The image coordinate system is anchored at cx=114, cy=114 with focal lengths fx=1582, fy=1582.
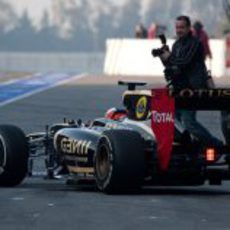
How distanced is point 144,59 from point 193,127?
112ft

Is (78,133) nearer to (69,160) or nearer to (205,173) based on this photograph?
(69,160)

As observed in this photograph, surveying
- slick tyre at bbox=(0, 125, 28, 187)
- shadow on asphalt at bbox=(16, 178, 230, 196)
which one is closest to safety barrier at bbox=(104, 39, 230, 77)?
shadow on asphalt at bbox=(16, 178, 230, 196)

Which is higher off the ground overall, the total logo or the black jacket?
the black jacket

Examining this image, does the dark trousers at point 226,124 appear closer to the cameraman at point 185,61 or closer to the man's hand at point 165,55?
the cameraman at point 185,61

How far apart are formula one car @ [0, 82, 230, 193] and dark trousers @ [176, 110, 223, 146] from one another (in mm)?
44

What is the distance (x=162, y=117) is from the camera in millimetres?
14742

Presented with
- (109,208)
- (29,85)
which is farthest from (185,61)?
(29,85)

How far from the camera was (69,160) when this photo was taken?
15.6 m

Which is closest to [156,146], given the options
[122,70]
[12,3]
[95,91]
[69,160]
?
[69,160]

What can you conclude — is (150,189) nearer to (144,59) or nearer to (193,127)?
(193,127)

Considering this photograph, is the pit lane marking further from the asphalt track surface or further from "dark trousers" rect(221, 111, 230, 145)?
"dark trousers" rect(221, 111, 230, 145)

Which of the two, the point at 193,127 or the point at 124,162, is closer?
the point at 124,162

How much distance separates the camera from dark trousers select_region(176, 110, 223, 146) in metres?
15.0

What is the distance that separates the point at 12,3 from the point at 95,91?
81.1 metres
